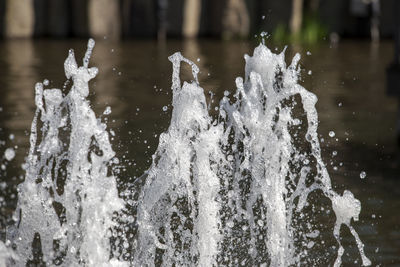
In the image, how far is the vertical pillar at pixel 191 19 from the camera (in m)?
11.5

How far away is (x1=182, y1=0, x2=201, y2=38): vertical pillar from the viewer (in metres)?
11.5

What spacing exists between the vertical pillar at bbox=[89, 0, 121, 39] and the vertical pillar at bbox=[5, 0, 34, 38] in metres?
0.70

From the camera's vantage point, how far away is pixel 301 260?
4238 millimetres

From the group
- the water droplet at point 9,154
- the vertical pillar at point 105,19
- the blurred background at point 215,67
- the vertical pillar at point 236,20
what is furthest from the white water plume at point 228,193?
the vertical pillar at point 236,20

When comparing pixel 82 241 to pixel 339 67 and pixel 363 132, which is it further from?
pixel 339 67

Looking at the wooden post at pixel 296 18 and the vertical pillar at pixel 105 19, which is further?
the wooden post at pixel 296 18

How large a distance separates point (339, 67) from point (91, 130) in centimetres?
611

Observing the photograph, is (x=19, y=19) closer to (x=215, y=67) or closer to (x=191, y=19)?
(x=191, y=19)

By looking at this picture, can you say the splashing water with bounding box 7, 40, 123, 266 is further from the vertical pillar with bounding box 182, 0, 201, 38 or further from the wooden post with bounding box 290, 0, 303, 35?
the wooden post with bounding box 290, 0, 303, 35

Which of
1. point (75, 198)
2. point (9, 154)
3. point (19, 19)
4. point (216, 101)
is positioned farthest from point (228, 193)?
point (19, 19)

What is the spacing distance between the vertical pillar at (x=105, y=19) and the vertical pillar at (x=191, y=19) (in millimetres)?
788

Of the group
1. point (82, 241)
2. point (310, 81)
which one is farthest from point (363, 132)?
point (82, 241)

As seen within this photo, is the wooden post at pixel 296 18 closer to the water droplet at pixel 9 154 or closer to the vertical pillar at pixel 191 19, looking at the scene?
the vertical pillar at pixel 191 19

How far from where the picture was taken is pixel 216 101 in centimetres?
739
